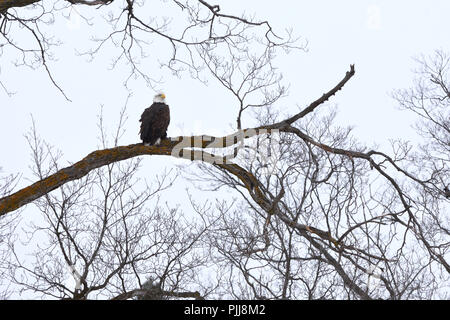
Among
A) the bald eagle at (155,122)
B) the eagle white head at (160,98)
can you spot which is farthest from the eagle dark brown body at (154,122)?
the eagle white head at (160,98)

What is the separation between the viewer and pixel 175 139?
534 cm

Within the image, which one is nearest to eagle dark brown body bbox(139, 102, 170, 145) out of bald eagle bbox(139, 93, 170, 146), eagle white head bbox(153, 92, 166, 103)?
bald eagle bbox(139, 93, 170, 146)

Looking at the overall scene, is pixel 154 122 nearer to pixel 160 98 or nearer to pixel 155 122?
pixel 155 122

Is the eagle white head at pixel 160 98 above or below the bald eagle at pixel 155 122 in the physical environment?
above

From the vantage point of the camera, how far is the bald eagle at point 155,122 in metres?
6.62

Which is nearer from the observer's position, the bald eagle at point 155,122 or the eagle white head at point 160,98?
the bald eagle at point 155,122

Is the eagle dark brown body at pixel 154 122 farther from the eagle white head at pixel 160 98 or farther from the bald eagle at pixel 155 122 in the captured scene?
the eagle white head at pixel 160 98

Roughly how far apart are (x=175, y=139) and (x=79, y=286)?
2.39 meters

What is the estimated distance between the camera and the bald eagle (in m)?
6.62

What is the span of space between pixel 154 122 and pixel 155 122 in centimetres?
1

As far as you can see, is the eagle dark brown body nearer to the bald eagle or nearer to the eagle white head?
the bald eagle
